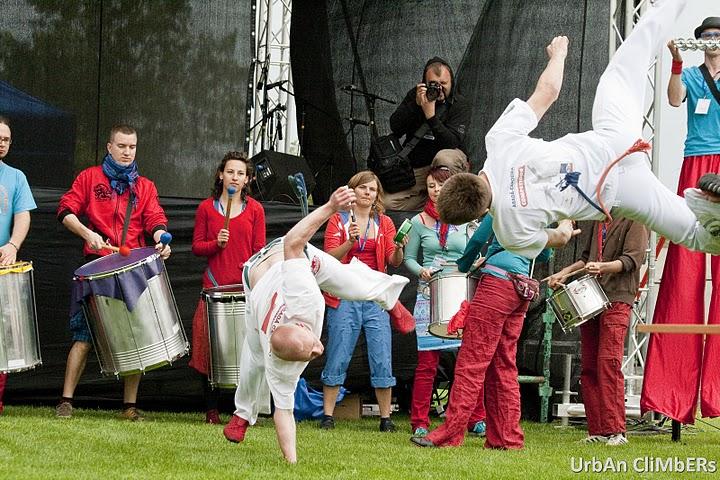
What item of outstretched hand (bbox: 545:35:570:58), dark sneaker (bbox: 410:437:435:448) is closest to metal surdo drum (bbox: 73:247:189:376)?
dark sneaker (bbox: 410:437:435:448)

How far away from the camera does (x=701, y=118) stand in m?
7.91

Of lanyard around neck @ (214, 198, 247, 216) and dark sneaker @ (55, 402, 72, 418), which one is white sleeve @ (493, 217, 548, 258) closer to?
lanyard around neck @ (214, 198, 247, 216)

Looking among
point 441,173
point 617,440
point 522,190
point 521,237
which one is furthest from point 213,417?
point 522,190

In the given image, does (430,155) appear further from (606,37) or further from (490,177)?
(490,177)

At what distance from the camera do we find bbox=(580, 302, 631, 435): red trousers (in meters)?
7.50

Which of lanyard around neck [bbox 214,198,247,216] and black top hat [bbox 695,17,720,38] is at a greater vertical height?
black top hat [bbox 695,17,720,38]

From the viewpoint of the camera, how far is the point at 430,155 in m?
9.09

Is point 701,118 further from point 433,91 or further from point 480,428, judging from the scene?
point 480,428

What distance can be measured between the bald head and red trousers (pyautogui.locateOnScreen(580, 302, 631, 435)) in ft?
8.24

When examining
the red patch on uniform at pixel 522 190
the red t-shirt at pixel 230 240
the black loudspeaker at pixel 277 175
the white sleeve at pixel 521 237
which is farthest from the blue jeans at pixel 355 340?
the red patch on uniform at pixel 522 190

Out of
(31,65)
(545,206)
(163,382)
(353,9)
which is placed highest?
(353,9)

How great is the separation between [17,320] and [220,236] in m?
1.46

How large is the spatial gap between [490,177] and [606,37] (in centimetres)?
328

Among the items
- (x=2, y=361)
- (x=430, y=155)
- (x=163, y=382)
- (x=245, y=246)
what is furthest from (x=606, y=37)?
(x=2, y=361)
